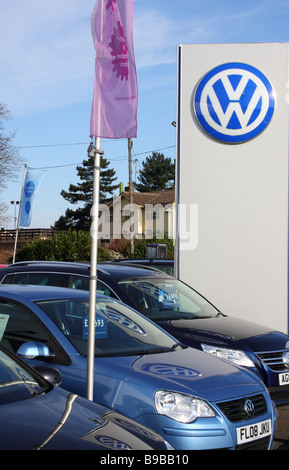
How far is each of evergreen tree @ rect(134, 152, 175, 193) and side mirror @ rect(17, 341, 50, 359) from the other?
93431mm

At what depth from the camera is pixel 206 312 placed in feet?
24.3

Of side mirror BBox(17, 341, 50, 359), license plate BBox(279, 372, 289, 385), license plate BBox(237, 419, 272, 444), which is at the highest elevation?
side mirror BBox(17, 341, 50, 359)

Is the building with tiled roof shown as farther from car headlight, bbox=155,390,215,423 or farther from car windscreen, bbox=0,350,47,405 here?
car windscreen, bbox=0,350,47,405

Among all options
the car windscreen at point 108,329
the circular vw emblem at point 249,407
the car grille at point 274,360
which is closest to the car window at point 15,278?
the car windscreen at point 108,329

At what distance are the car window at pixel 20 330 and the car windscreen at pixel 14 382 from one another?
724 mm

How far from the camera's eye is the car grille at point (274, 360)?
20.2 feet

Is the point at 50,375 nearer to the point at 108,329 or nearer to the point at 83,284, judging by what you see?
the point at 108,329

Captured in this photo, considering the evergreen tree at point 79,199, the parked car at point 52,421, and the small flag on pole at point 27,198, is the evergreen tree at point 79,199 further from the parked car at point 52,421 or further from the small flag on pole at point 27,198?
the parked car at point 52,421

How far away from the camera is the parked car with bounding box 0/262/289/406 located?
6.07 metres

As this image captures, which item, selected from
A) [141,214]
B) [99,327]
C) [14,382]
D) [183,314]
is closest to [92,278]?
[99,327]

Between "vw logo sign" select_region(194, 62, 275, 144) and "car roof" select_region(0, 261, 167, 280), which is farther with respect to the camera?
"vw logo sign" select_region(194, 62, 275, 144)

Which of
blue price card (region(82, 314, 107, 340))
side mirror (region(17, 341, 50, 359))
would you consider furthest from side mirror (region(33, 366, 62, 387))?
blue price card (region(82, 314, 107, 340))

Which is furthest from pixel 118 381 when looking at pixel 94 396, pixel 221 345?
pixel 221 345

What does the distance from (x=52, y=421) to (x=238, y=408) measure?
1722 millimetres
